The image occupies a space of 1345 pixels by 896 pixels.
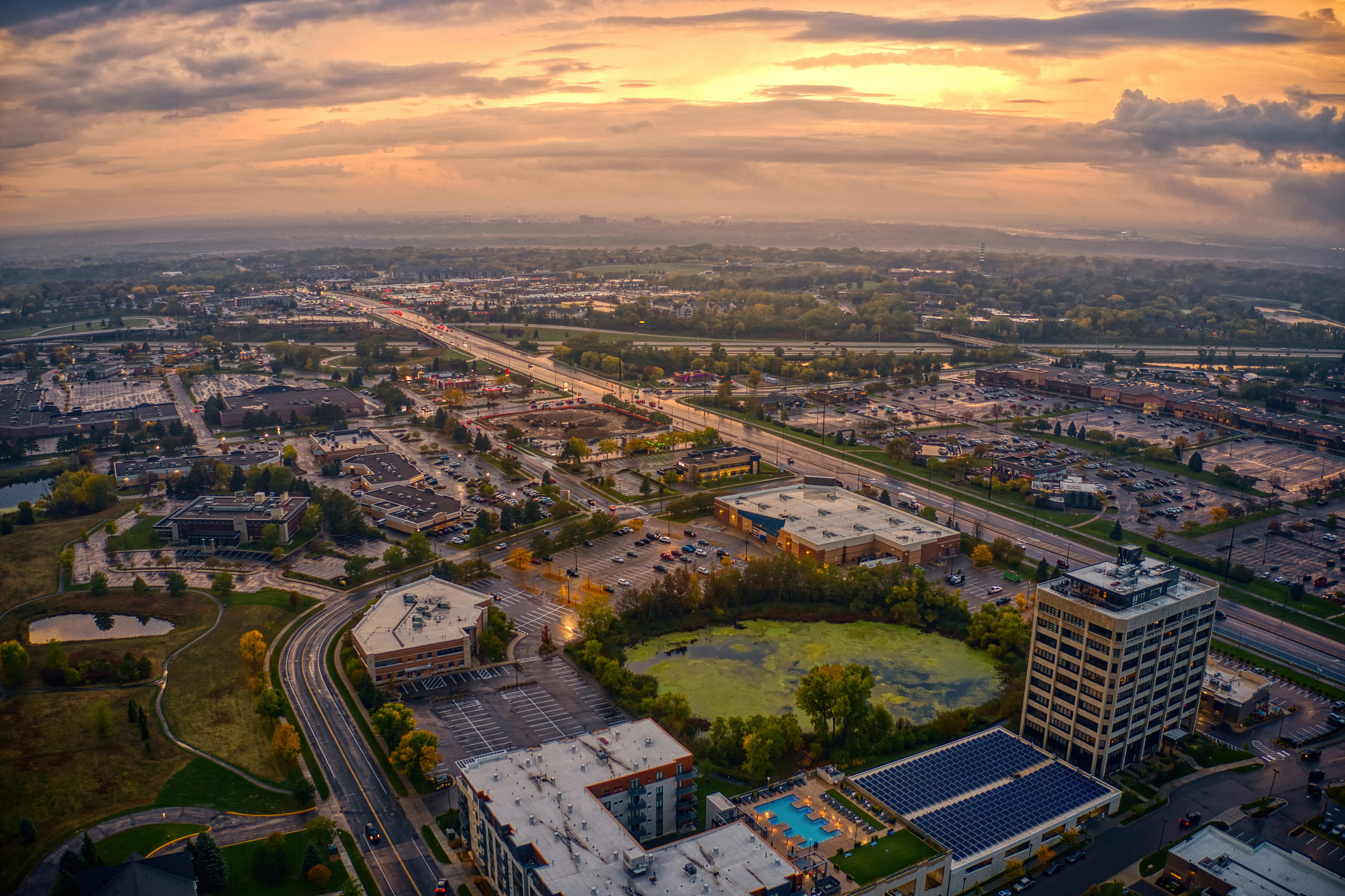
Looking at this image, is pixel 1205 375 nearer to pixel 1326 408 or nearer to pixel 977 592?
pixel 1326 408

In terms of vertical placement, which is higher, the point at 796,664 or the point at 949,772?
the point at 949,772

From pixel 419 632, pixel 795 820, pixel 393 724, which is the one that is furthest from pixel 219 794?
pixel 795 820

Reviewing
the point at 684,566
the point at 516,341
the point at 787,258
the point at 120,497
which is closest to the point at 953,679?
the point at 684,566

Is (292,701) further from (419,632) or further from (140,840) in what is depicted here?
(140,840)

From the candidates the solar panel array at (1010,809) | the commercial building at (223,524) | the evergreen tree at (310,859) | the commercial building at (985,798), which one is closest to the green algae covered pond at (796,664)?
the commercial building at (985,798)

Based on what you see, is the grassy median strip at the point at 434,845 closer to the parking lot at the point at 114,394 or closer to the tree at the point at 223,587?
the tree at the point at 223,587

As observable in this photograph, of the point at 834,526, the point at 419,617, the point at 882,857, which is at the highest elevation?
the point at 834,526
